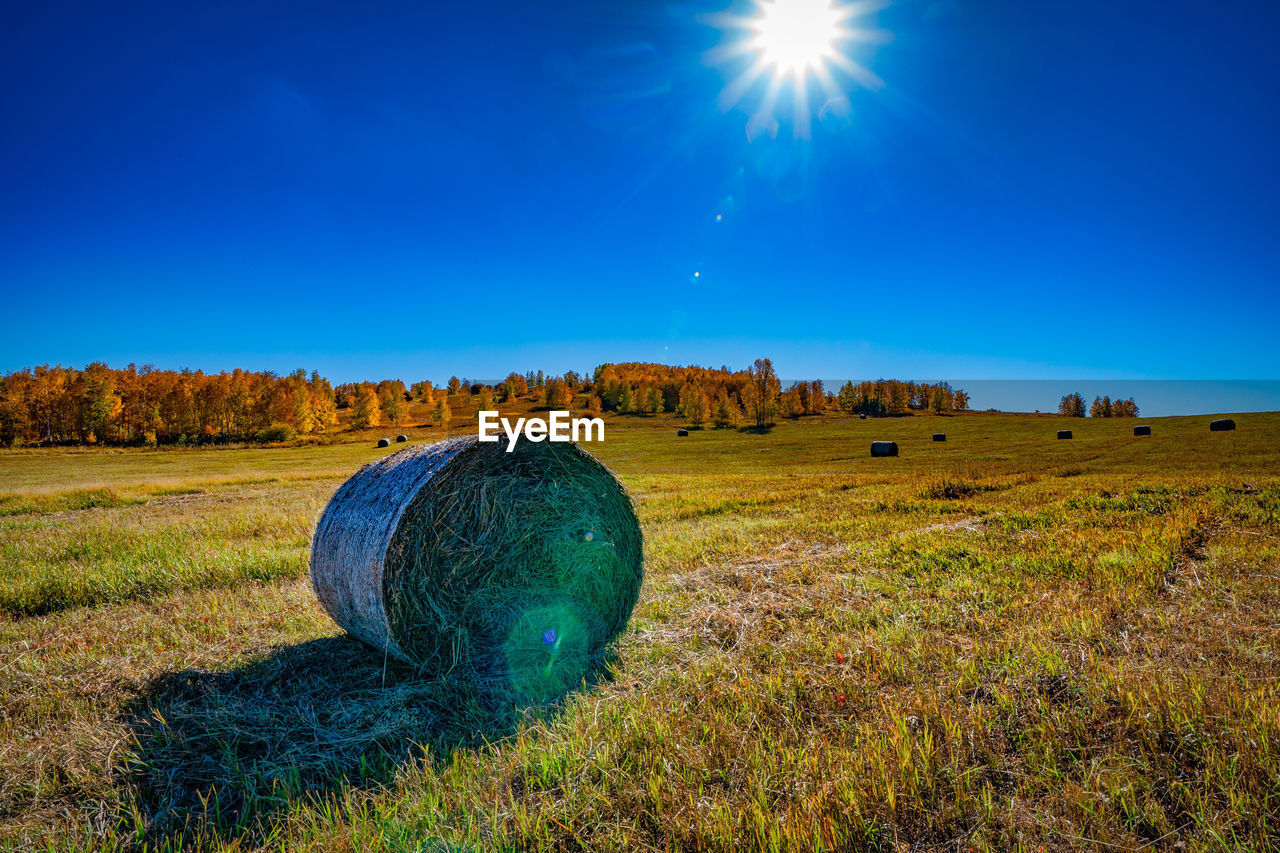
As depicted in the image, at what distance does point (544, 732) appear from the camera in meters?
3.75

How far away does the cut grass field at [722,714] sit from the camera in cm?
285

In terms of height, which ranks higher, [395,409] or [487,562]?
[395,409]

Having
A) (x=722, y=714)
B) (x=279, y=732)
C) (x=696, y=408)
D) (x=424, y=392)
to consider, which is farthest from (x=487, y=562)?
(x=424, y=392)

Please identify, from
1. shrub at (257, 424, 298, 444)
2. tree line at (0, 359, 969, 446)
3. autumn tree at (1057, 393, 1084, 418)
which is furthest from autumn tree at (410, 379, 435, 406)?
autumn tree at (1057, 393, 1084, 418)

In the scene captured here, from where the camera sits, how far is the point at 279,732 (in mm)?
3938

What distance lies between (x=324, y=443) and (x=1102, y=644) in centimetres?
8163

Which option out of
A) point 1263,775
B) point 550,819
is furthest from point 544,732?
point 1263,775

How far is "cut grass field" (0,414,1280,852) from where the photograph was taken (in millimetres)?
2846

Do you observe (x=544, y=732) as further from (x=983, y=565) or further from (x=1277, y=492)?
(x=1277, y=492)

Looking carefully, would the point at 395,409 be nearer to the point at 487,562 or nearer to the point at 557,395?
the point at 557,395

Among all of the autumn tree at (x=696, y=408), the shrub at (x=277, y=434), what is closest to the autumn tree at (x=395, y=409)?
the shrub at (x=277, y=434)

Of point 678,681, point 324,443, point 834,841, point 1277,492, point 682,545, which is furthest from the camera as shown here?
point 324,443

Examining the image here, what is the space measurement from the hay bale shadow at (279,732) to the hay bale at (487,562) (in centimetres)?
38

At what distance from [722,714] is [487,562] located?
10.1 ft
